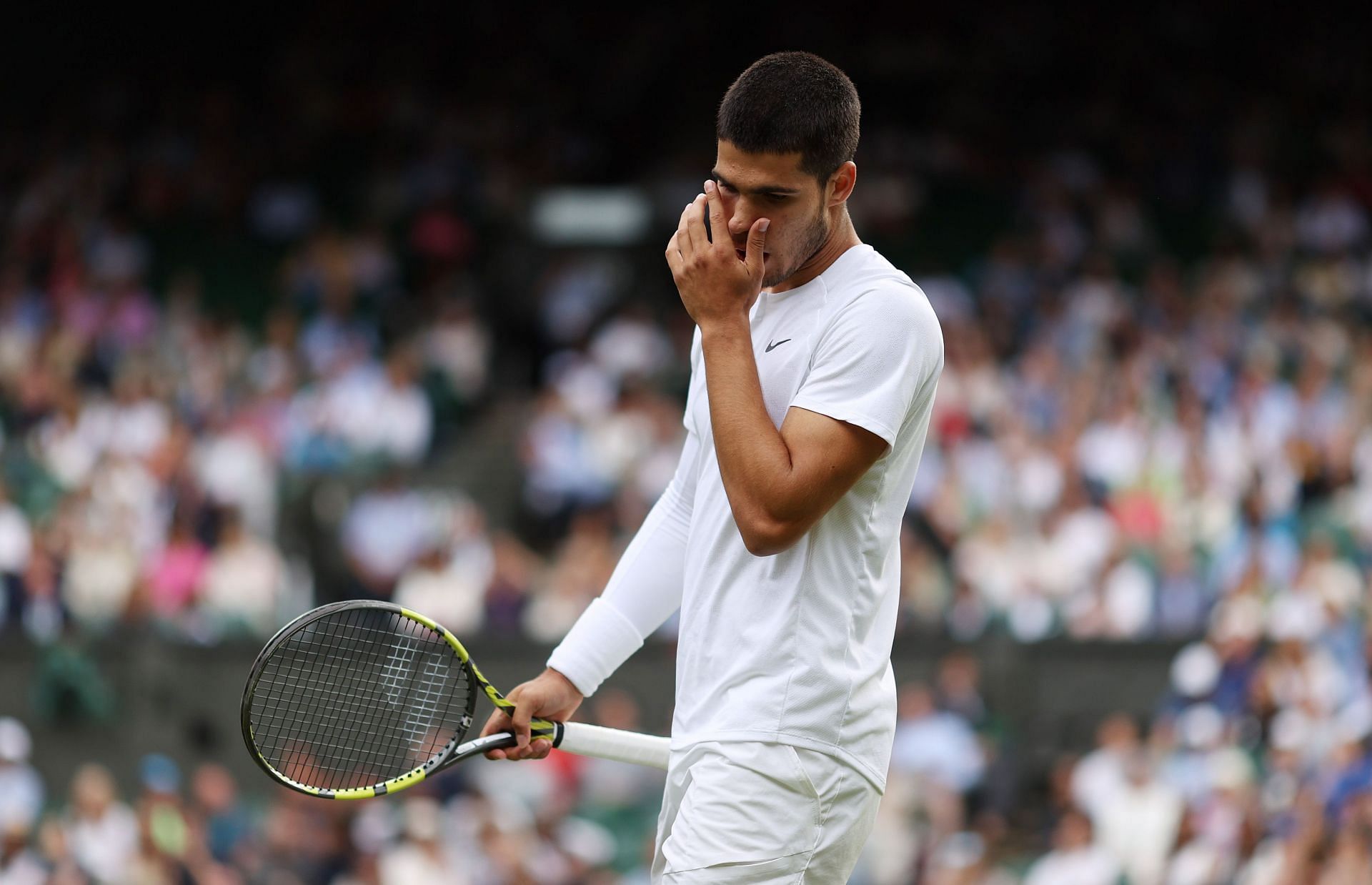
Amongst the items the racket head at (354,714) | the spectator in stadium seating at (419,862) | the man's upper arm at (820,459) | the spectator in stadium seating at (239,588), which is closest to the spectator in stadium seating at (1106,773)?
the spectator in stadium seating at (419,862)

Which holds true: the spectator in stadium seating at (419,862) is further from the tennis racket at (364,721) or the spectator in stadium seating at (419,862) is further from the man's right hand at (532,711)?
the man's right hand at (532,711)

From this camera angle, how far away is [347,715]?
12.6 feet

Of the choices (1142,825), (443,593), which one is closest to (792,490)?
(1142,825)

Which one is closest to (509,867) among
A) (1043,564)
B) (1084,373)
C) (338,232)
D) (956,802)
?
(956,802)

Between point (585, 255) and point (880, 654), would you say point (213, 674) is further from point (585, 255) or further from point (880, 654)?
point (880, 654)

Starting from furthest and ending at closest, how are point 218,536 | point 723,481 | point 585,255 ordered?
point 585,255 < point 218,536 < point 723,481

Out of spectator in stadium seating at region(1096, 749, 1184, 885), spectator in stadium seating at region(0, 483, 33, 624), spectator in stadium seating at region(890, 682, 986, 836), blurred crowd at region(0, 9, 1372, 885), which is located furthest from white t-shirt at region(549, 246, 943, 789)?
spectator in stadium seating at region(0, 483, 33, 624)

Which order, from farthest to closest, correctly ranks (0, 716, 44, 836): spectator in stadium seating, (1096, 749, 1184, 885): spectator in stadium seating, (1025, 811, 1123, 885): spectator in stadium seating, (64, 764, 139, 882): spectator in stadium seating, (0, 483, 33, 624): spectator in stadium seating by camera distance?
(0, 483, 33, 624): spectator in stadium seating → (0, 716, 44, 836): spectator in stadium seating → (64, 764, 139, 882): spectator in stadium seating → (1096, 749, 1184, 885): spectator in stadium seating → (1025, 811, 1123, 885): spectator in stadium seating

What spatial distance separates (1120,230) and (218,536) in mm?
7651

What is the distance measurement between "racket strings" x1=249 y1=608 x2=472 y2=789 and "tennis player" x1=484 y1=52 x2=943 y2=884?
702 millimetres

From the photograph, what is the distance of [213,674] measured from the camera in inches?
445

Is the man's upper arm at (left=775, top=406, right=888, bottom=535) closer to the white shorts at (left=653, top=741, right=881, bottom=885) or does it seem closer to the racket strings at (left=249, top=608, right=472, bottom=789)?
the white shorts at (left=653, top=741, right=881, bottom=885)

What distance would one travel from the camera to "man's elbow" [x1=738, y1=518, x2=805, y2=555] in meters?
3.05

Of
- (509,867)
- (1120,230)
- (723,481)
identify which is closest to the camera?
(723,481)
